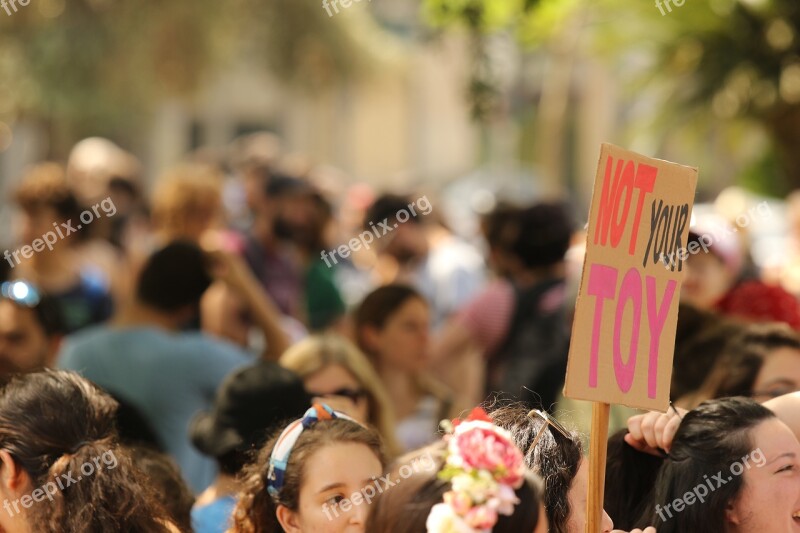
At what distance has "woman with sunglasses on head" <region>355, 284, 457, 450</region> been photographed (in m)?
5.54

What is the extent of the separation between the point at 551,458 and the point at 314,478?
0.52 m

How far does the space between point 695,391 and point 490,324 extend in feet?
5.99

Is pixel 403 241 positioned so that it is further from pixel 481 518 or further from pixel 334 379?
pixel 481 518

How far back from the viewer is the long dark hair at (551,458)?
9.52ft

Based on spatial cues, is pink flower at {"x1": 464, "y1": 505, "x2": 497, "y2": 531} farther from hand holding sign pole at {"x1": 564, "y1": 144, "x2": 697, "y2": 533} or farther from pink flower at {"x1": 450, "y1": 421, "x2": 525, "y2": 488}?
hand holding sign pole at {"x1": 564, "y1": 144, "x2": 697, "y2": 533}

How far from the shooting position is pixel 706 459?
3004 millimetres

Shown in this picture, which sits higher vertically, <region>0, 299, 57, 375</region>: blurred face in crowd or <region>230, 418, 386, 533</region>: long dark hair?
<region>0, 299, 57, 375</region>: blurred face in crowd

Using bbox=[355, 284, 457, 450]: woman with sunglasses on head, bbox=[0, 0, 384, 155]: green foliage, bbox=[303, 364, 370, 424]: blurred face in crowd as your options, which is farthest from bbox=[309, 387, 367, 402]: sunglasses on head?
bbox=[0, 0, 384, 155]: green foliage

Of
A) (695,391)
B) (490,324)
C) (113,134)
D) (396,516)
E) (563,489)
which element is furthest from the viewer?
(113,134)

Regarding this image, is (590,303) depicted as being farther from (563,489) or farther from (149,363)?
(149,363)

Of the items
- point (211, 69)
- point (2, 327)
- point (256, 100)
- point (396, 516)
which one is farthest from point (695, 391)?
point (256, 100)

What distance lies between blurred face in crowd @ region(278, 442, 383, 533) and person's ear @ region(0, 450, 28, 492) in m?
0.56

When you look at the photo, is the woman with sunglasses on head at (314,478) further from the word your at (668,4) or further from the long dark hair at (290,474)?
the word your at (668,4)

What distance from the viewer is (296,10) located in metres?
11.3
